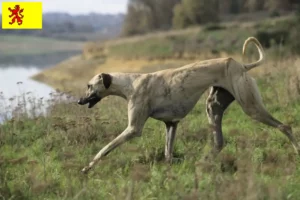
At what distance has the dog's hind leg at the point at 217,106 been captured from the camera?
24.1 feet

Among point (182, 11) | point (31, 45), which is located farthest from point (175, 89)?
point (31, 45)

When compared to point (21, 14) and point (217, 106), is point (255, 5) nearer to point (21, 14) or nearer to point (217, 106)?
point (21, 14)

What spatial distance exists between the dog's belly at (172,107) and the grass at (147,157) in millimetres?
428

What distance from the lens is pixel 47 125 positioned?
9539 mm

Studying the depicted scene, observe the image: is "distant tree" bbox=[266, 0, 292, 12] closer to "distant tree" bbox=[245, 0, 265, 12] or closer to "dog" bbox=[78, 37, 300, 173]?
"distant tree" bbox=[245, 0, 265, 12]

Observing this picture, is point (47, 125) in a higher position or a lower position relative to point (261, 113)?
lower

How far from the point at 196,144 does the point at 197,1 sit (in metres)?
47.9

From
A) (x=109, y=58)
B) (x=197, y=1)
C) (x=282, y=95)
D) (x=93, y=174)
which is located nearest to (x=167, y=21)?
(x=197, y=1)

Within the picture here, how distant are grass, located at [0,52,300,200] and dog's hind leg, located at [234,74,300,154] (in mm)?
232

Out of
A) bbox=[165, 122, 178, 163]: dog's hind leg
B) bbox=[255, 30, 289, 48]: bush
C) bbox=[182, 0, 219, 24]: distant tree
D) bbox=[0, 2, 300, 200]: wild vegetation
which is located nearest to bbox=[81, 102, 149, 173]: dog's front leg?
bbox=[0, 2, 300, 200]: wild vegetation

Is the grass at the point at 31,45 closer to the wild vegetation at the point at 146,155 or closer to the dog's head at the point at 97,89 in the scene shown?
the wild vegetation at the point at 146,155

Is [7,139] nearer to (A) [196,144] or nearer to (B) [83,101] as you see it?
(B) [83,101]

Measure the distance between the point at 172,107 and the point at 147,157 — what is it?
66 centimetres

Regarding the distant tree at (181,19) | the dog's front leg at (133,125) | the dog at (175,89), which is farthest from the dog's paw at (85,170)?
the distant tree at (181,19)
